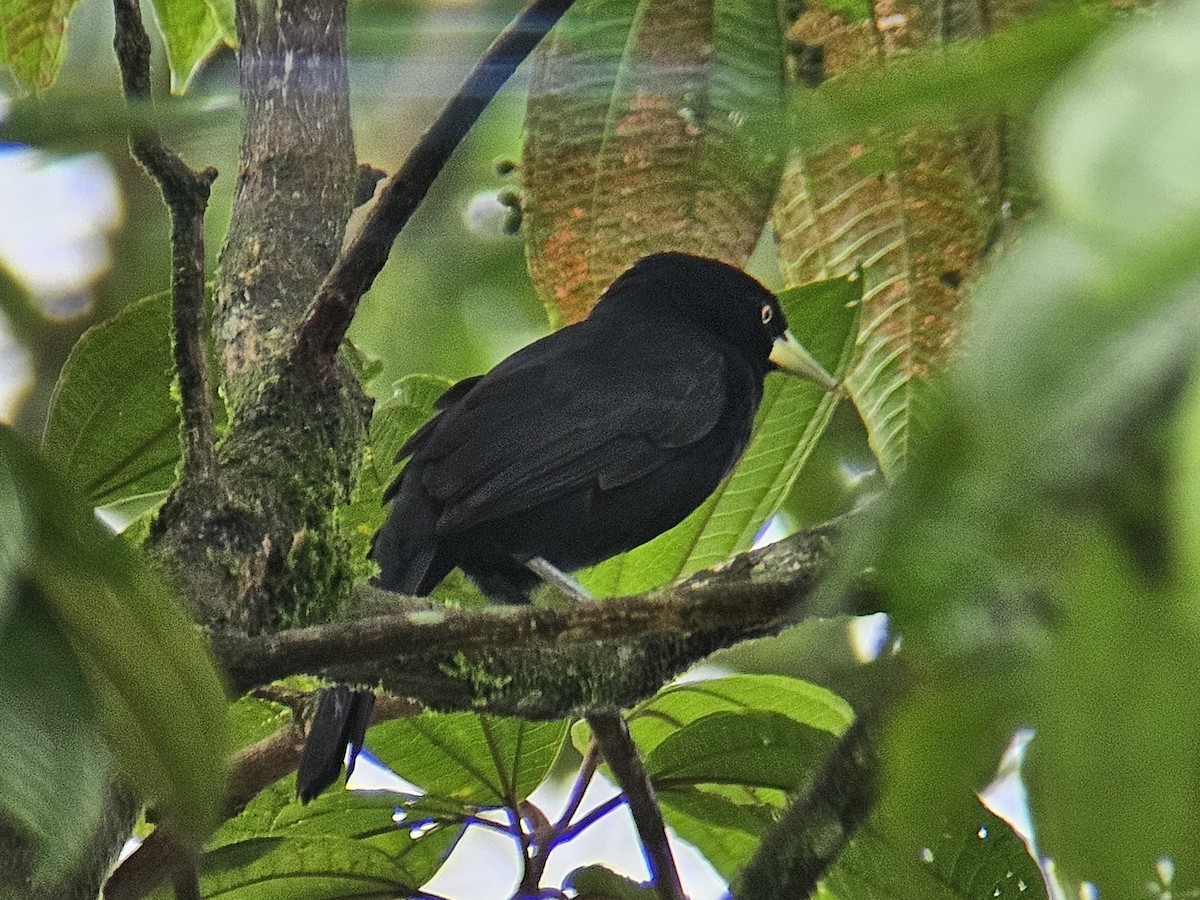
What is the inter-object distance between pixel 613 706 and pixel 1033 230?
1.48 meters

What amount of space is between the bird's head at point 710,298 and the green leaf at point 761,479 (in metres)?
1.55

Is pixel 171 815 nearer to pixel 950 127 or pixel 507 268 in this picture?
pixel 950 127

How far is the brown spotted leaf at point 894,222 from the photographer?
1294 millimetres

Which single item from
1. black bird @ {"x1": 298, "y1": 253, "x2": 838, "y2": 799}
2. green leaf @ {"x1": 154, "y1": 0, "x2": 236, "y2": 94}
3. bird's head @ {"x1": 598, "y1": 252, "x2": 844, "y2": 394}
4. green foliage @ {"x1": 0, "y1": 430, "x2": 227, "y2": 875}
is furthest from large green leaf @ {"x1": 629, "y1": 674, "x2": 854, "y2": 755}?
bird's head @ {"x1": 598, "y1": 252, "x2": 844, "y2": 394}

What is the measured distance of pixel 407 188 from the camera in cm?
138

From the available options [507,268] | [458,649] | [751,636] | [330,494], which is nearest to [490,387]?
[507,268]

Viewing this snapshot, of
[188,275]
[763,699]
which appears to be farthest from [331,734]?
[188,275]

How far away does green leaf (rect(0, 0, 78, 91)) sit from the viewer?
213cm

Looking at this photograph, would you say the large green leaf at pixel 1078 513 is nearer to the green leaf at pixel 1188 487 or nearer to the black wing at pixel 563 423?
the green leaf at pixel 1188 487

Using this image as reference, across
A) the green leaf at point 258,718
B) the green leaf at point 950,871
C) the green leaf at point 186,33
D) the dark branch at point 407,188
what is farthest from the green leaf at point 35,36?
the green leaf at point 950,871

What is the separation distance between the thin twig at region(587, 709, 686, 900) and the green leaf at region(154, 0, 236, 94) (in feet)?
3.90

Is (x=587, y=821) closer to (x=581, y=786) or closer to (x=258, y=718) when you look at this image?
(x=581, y=786)

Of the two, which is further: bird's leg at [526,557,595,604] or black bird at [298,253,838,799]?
bird's leg at [526,557,595,604]

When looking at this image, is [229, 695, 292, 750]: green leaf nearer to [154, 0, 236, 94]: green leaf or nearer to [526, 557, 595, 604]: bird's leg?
[154, 0, 236, 94]: green leaf
